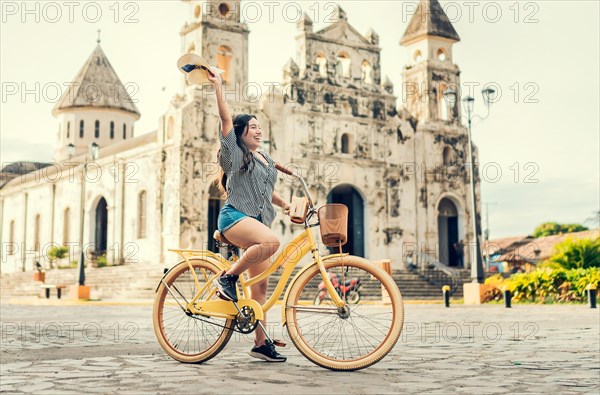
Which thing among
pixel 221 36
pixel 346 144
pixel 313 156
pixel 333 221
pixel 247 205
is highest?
pixel 221 36

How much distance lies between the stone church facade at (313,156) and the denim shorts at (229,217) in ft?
77.9

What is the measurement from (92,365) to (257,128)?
2131mm

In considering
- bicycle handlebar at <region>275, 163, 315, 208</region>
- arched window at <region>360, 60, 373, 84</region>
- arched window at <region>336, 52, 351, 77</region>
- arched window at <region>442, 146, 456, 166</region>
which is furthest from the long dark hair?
arched window at <region>442, 146, 456, 166</region>

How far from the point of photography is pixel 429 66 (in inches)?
1421

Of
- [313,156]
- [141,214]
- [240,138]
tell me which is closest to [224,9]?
[313,156]

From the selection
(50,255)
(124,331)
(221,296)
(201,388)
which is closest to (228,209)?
(221,296)

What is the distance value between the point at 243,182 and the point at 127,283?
2250 centimetres

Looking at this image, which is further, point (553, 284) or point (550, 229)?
point (550, 229)

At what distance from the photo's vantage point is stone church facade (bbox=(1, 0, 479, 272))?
29.6 metres

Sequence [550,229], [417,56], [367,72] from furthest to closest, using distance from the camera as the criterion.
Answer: [550,229] → [417,56] → [367,72]

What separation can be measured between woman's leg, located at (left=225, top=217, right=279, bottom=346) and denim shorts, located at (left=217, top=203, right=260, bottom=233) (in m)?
0.03

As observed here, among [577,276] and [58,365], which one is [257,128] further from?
[577,276]

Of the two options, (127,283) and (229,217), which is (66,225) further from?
(229,217)

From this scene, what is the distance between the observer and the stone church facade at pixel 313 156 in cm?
2964
